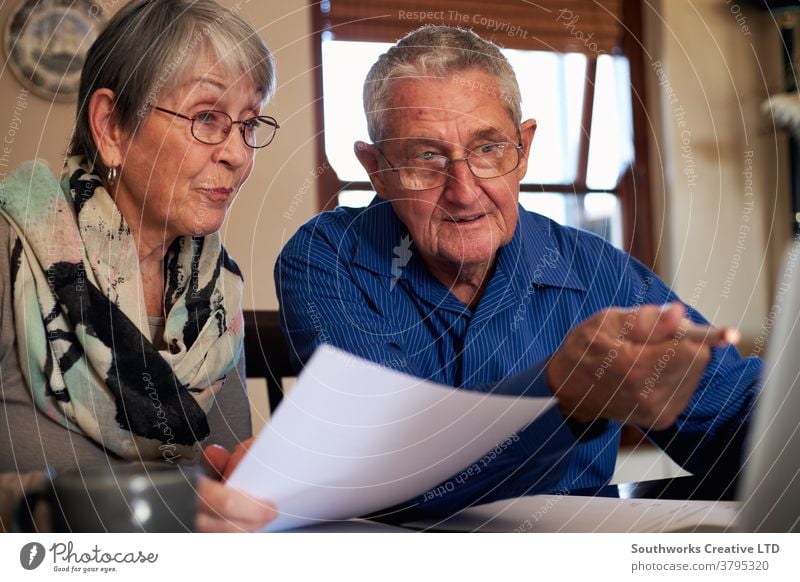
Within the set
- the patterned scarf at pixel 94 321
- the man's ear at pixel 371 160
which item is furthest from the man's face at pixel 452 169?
the patterned scarf at pixel 94 321

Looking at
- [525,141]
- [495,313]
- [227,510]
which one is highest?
[525,141]

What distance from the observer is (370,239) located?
0.52 metres

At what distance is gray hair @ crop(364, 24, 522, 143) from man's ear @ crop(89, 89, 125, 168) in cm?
15

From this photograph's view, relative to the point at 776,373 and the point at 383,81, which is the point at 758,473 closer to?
the point at 776,373

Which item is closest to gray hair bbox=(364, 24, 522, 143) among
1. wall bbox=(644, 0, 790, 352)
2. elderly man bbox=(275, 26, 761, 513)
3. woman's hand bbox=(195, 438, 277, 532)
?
elderly man bbox=(275, 26, 761, 513)

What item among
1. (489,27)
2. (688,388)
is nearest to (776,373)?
(688,388)

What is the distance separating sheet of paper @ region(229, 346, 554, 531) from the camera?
0.45 m

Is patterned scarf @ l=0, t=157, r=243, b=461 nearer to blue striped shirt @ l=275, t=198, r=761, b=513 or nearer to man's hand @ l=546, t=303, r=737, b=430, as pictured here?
blue striped shirt @ l=275, t=198, r=761, b=513

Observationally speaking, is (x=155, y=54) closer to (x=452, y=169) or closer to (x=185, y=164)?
(x=185, y=164)

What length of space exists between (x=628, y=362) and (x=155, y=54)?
1.04 ft

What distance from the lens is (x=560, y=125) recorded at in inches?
21.1

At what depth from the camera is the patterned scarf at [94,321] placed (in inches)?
19.1

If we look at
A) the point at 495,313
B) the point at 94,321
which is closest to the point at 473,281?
the point at 495,313

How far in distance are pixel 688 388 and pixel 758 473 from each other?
0.51ft
